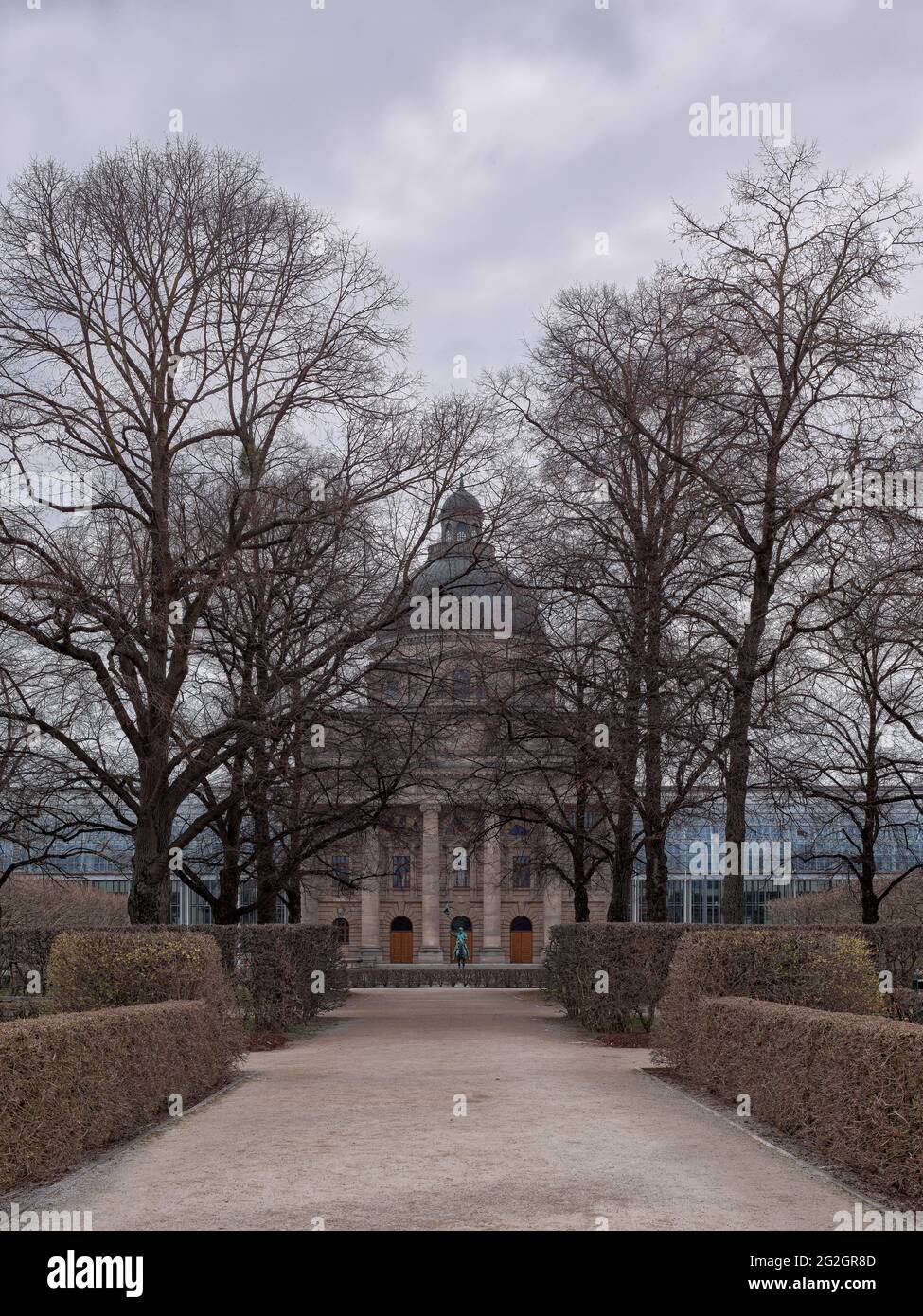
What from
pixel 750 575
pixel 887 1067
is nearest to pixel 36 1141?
pixel 887 1067

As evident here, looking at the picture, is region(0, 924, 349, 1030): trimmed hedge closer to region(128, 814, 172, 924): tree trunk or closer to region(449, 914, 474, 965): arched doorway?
region(128, 814, 172, 924): tree trunk

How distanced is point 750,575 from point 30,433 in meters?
12.5

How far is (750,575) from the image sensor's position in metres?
24.9

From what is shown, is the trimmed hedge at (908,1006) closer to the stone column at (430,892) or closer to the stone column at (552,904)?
the stone column at (430,892)

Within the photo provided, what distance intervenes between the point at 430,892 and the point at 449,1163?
74.8 m

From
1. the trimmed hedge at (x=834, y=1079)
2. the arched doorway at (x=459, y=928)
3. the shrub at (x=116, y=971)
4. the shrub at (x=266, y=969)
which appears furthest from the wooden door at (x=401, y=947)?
the trimmed hedge at (x=834, y=1079)

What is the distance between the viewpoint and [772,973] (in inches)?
704

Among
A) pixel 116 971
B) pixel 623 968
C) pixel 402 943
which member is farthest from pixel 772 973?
pixel 402 943

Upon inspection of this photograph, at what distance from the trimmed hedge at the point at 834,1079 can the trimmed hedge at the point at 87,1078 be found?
5968 mm

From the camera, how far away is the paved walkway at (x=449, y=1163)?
10.2 meters

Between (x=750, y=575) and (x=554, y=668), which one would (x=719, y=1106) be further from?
(x=554, y=668)

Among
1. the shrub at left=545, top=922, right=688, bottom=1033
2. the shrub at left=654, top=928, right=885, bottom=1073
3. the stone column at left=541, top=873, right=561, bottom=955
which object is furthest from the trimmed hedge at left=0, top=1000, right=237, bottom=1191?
the stone column at left=541, top=873, right=561, bottom=955

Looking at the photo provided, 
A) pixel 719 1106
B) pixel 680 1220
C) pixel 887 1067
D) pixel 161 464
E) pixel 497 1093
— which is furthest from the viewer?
pixel 161 464
